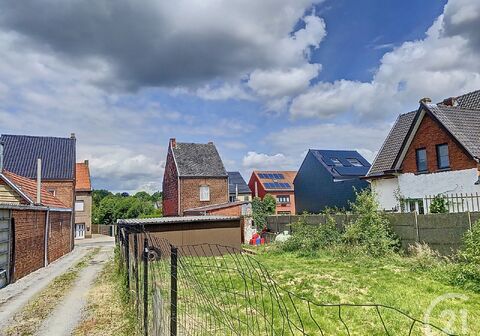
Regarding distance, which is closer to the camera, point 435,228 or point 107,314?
point 107,314

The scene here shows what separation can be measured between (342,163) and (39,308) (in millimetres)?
30227

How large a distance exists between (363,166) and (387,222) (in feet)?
68.3

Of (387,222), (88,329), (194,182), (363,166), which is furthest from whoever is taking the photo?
(194,182)

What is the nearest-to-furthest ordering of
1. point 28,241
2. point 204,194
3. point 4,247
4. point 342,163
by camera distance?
1. point 4,247
2. point 28,241
3. point 342,163
4. point 204,194

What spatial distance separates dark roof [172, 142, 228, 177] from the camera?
36.0 m

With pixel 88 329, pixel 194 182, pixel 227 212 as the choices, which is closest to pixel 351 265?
pixel 88 329

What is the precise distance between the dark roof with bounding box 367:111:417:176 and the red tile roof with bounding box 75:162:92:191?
1262 inches

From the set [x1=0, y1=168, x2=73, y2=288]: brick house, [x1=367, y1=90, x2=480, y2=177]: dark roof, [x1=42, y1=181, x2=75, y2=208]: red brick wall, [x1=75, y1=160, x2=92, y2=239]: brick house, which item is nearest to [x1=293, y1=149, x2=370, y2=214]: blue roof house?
[x1=367, y1=90, x2=480, y2=177]: dark roof

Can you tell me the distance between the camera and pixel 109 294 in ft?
29.3

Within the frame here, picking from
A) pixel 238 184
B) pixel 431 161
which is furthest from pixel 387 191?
pixel 238 184

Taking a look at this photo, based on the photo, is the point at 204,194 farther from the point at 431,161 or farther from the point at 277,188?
the point at 431,161

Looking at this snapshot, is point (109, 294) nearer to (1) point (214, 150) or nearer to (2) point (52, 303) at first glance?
(2) point (52, 303)

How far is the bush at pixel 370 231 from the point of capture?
12766mm

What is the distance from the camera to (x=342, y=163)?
1350 inches
